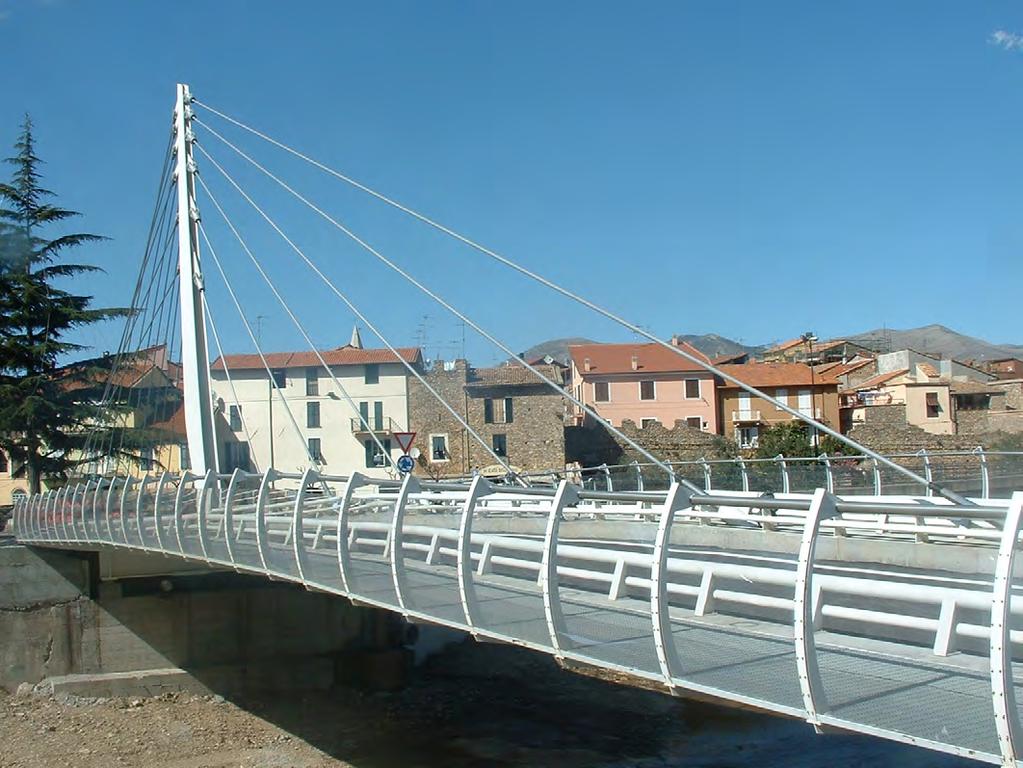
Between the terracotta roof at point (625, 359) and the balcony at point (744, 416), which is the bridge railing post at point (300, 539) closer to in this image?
the terracotta roof at point (625, 359)

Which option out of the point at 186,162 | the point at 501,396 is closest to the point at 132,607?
the point at 186,162

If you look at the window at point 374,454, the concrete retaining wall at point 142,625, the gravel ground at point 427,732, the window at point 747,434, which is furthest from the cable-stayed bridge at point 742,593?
the window at point 747,434

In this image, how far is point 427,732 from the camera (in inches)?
831

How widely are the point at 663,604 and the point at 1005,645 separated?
1.88 meters

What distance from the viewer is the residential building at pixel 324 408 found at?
49.9m

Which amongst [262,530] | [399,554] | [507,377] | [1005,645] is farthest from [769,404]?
[1005,645]

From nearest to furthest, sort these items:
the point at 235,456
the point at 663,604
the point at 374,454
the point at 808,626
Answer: the point at 808,626 → the point at 663,604 → the point at 235,456 → the point at 374,454

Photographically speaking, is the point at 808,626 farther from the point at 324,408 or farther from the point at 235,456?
the point at 324,408

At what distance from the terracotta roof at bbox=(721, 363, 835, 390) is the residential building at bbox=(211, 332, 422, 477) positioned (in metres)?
17.8

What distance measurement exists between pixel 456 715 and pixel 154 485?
767cm

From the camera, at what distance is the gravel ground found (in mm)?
18141

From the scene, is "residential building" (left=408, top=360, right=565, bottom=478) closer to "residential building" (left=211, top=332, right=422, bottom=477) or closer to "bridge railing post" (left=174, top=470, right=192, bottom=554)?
"residential building" (left=211, top=332, right=422, bottom=477)

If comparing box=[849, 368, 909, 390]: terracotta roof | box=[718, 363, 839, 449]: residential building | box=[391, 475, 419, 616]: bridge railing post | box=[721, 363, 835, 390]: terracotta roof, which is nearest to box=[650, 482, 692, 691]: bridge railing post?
box=[391, 475, 419, 616]: bridge railing post

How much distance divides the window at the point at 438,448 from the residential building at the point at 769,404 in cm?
1568
